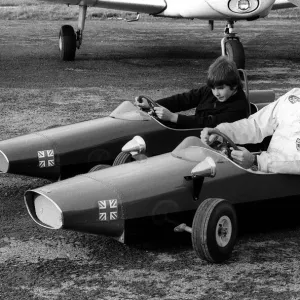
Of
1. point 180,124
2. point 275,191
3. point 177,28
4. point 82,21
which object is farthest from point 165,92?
point 177,28

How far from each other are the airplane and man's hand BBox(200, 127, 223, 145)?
7.55m

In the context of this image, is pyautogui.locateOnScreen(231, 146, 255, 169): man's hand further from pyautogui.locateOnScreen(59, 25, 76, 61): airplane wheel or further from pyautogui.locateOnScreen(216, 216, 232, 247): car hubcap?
pyautogui.locateOnScreen(59, 25, 76, 61): airplane wheel

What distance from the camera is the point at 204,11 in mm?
12914

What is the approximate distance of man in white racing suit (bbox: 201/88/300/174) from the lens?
15.8 ft

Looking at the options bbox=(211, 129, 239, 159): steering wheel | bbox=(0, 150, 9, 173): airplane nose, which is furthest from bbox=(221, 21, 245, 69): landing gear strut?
bbox=(211, 129, 239, 159): steering wheel

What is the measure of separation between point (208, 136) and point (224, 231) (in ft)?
2.45

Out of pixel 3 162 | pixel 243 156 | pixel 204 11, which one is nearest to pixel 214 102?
pixel 243 156

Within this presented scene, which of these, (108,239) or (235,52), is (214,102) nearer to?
(108,239)

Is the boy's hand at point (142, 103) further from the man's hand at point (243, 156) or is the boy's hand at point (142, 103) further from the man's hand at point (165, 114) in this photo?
the man's hand at point (243, 156)

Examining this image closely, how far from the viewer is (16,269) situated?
431cm

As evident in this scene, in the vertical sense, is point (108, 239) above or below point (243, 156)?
below

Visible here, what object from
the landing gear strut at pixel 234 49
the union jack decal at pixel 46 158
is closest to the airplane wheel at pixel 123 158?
the union jack decal at pixel 46 158

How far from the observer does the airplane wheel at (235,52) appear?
40.7 ft

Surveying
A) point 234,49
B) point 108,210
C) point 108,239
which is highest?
point 234,49
